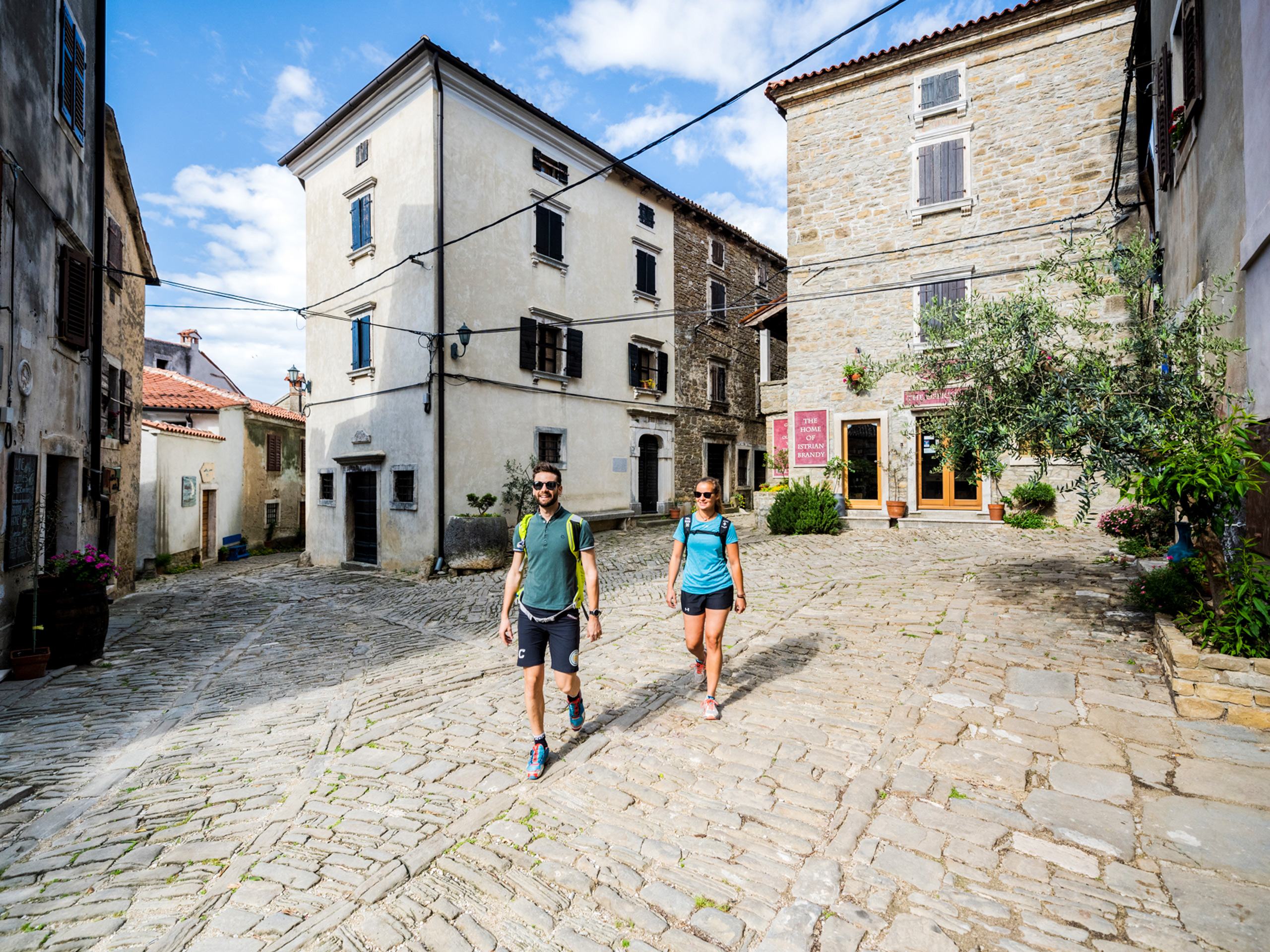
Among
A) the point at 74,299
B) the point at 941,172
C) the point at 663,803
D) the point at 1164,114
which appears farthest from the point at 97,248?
the point at 941,172

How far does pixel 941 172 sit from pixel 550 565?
14.5 metres

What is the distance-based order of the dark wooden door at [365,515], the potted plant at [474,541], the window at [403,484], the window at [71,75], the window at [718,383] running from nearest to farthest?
the window at [71,75], the potted plant at [474,541], the window at [403,484], the dark wooden door at [365,515], the window at [718,383]

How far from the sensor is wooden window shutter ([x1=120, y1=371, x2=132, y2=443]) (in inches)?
472

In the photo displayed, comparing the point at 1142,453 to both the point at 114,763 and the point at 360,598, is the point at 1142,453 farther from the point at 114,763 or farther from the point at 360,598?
the point at 360,598

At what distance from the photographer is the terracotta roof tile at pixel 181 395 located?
780 inches

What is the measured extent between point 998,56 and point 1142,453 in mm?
12699

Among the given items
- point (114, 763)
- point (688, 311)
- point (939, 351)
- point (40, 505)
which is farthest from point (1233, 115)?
point (688, 311)

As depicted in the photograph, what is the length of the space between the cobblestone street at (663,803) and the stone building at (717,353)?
14.2 m

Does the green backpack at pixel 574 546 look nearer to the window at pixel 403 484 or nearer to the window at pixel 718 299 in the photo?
the window at pixel 403 484

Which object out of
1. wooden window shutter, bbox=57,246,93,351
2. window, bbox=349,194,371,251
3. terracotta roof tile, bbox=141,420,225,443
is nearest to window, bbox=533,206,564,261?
window, bbox=349,194,371,251

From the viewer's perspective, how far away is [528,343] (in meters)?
16.0

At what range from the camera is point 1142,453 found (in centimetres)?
518

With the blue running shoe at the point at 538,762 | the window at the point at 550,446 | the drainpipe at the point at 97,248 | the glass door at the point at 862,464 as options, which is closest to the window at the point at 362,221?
the drainpipe at the point at 97,248

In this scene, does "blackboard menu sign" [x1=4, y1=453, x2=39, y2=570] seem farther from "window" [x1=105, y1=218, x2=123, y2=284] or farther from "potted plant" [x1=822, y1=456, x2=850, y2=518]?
"potted plant" [x1=822, y1=456, x2=850, y2=518]
